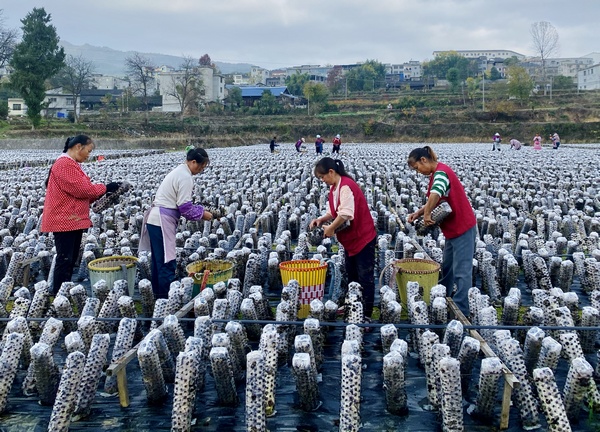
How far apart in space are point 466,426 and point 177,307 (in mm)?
2610

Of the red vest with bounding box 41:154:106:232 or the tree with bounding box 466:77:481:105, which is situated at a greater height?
the tree with bounding box 466:77:481:105

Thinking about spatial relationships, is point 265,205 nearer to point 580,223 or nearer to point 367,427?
point 580,223

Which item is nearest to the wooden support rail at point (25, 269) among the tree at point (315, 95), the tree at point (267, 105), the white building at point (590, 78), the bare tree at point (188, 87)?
the bare tree at point (188, 87)

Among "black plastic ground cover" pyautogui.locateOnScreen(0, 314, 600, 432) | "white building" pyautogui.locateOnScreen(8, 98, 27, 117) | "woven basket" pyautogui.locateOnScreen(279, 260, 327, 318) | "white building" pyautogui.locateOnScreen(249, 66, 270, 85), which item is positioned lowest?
"black plastic ground cover" pyautogui.locateOnScreen(0, 314, 600, 432)

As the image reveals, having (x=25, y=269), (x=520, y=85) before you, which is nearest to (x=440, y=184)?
(x=25, y=269)

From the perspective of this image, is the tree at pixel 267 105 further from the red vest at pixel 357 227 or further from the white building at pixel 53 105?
the red vest at pixel 357 227

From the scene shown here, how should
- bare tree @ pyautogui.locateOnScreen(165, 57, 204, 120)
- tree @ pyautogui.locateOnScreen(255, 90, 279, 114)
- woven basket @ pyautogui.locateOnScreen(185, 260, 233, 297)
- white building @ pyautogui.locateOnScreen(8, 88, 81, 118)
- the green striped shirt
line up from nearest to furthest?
the green striped shirt → woven basket @ pyautogui.locateOnScreen(185, 260, 233, 297) → white building @ pyautogui.locateOnScreen(8, 88, 81, 118) → bare tree @ pyautogui.locateOnScreen(165, 57, 204, 120) → tree @ pyautogui.locateOnScreen(255, 90, 279, 114)

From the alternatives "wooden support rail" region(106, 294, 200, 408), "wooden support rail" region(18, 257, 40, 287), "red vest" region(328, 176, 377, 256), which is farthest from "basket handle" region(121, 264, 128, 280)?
"red vest" region(328, 176, 377, 256)

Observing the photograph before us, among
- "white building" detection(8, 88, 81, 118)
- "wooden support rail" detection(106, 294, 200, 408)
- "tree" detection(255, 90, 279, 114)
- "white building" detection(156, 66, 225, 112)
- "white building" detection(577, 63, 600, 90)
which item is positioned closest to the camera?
"wooden support rail" detection(106, 294, 200, 408)

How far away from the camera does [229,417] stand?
141 inches

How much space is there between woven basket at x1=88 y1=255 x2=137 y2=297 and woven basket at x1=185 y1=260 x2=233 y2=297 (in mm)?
656

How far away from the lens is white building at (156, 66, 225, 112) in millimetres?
61969

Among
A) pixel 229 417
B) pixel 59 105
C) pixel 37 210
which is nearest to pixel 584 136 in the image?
pixel 37 210

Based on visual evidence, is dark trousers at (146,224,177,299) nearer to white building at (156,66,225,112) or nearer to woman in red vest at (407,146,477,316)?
woman in red vest at (407,146,477,316)
